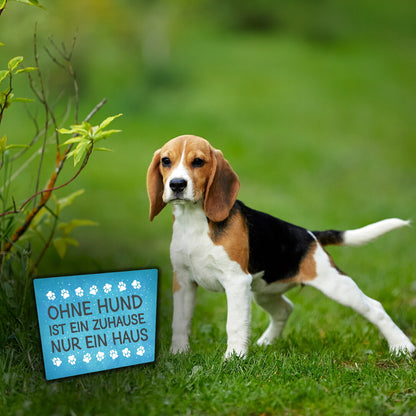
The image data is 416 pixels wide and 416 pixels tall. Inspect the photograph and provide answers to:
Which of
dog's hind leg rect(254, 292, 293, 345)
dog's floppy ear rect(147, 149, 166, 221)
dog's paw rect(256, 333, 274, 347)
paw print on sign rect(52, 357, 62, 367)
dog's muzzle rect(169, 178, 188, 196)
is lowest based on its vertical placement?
dog's paw rect(256, 333, 274, 347)

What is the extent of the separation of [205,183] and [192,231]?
0.33 meters

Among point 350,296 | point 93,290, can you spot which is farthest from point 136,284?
point 350,296

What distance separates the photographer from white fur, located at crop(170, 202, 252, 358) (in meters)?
3.67

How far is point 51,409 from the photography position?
3.00 metres

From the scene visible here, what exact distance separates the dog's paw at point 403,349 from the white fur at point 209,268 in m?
1.10

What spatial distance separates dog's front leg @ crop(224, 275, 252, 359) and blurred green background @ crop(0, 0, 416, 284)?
104cm

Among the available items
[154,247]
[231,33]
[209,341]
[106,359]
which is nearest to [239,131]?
[154,247]

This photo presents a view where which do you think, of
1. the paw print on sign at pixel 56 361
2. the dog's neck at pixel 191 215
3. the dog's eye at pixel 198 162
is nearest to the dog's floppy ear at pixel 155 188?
the dog's neck at pixel 191 215

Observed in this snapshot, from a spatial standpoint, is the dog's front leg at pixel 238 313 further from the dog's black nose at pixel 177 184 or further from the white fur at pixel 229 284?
the dog's black nose at pixel 177 184

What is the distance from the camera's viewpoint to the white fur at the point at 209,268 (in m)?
3.67

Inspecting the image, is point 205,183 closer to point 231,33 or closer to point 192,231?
point 192,231

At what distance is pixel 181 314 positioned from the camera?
3922mm

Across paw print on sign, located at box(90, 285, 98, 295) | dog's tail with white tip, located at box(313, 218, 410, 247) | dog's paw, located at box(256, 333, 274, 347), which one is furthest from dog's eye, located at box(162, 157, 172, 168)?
dog's paw, located at box(256, 333, 274, 347)

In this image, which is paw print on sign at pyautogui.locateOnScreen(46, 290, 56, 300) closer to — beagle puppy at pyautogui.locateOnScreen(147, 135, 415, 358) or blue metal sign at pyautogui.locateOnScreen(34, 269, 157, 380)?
blue metal sign at pyautogui.locateOnScreen(34, 269, 157, 380)
